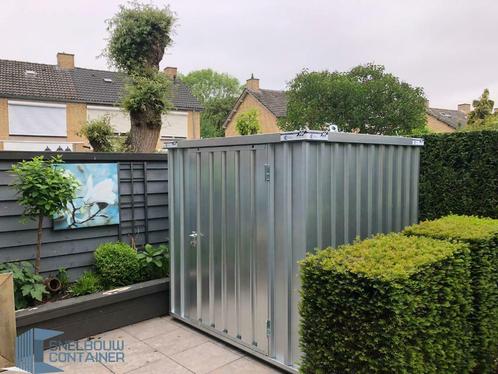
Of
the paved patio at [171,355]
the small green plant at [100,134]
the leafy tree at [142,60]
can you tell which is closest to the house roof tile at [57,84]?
the small green plant at [100,134]

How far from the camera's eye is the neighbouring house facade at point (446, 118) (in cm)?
2619

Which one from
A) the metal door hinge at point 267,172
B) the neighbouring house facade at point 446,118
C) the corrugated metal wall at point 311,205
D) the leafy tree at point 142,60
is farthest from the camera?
the neighbouring house facade at point 446,118

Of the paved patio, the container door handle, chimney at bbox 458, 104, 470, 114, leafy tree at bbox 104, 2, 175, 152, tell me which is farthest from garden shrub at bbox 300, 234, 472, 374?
chimney at bbox 458, 104, 470, 114

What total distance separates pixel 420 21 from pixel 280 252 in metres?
5.45

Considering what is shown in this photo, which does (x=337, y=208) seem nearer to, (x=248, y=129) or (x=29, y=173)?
(x=29, y=173)

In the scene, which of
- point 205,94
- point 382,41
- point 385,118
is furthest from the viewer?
point 205,94

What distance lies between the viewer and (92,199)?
459cm

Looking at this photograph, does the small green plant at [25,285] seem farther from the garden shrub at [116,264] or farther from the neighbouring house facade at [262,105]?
the neighbouring house facade at [262,105]

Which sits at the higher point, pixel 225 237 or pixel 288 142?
pixel 288 142

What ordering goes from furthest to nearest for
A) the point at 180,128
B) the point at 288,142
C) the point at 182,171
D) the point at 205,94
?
the point at 205,94 → the point at 180,128 → the point at 182,171 → the point at 288,142

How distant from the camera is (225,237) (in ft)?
12.1

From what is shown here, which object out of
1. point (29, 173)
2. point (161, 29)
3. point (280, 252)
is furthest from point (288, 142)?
point (161, 29)

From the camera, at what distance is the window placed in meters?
18.0

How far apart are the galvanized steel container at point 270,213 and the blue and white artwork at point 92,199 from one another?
97cm
